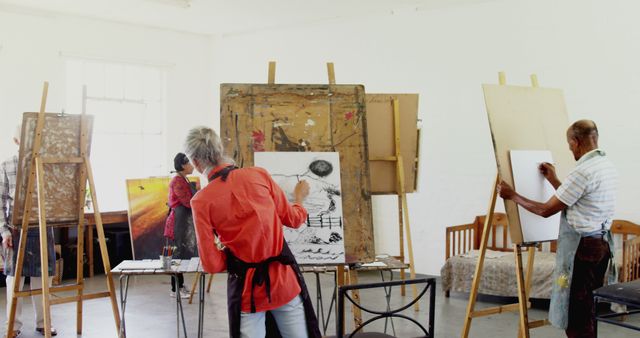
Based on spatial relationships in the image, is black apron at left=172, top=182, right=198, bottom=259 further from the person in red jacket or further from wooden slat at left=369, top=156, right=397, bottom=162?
the person in red jacket

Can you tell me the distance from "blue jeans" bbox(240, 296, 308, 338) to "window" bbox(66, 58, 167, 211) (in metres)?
5.52

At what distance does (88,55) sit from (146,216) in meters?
2.12

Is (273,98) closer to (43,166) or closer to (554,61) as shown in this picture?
(43,166)

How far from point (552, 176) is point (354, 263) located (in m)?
1.28

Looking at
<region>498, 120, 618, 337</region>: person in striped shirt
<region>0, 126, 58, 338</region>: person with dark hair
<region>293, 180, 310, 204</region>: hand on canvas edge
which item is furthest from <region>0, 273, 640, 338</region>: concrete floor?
<region>293, 180, 310, 204</region>: hand on canvas edge

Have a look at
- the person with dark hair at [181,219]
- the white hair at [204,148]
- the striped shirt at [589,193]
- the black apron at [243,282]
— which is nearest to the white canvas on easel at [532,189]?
the striped shirt at [589,193]

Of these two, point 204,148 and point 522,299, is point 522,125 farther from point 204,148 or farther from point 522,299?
point 204,148

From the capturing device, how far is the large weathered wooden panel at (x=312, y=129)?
340 cm

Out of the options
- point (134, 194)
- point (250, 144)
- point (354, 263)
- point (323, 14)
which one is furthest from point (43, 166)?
point (323, 14)

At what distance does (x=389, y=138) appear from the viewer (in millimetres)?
4988

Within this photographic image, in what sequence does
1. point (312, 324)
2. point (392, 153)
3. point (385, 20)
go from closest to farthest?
point (312, 324), point (392, 153), point (385, 20)

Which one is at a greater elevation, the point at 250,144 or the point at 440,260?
the point at 250,144

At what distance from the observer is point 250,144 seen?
3.41 metres

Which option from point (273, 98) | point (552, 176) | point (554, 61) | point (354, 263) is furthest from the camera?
point (554, 61)
